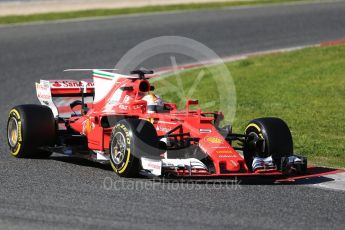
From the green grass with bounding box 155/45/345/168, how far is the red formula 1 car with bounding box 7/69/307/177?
4.45 ft

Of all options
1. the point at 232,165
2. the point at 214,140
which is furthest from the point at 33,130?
the point at 232,165

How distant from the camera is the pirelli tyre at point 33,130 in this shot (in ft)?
36.7

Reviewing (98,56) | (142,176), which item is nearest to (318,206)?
(142,176)

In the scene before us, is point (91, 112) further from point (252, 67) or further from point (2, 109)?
point (252, 67)

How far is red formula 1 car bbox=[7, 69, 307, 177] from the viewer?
972 centimetres

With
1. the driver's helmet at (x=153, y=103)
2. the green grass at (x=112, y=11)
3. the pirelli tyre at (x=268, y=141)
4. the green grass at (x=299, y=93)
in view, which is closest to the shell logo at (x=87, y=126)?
the driver's helmet at (x=153, y=103)

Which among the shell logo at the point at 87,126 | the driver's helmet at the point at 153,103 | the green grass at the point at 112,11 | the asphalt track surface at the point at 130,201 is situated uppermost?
the green grass at the point at 112,11

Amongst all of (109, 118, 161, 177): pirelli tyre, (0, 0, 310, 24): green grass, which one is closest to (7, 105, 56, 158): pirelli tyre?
(109, 118, 161, 177): pirelli tyre

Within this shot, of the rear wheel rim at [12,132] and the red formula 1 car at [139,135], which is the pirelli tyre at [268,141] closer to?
the red formula 1 car at [139,135]

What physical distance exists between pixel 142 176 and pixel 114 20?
1702 centimetres

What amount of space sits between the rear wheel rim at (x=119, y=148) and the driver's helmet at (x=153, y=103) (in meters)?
0.72

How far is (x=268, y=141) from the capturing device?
33.9ft

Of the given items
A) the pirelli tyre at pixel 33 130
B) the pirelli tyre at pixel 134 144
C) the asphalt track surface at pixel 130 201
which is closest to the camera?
the asphalt track surface at pixel 130 201

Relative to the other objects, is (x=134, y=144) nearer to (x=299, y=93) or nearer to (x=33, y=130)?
(x=33, y=130)
